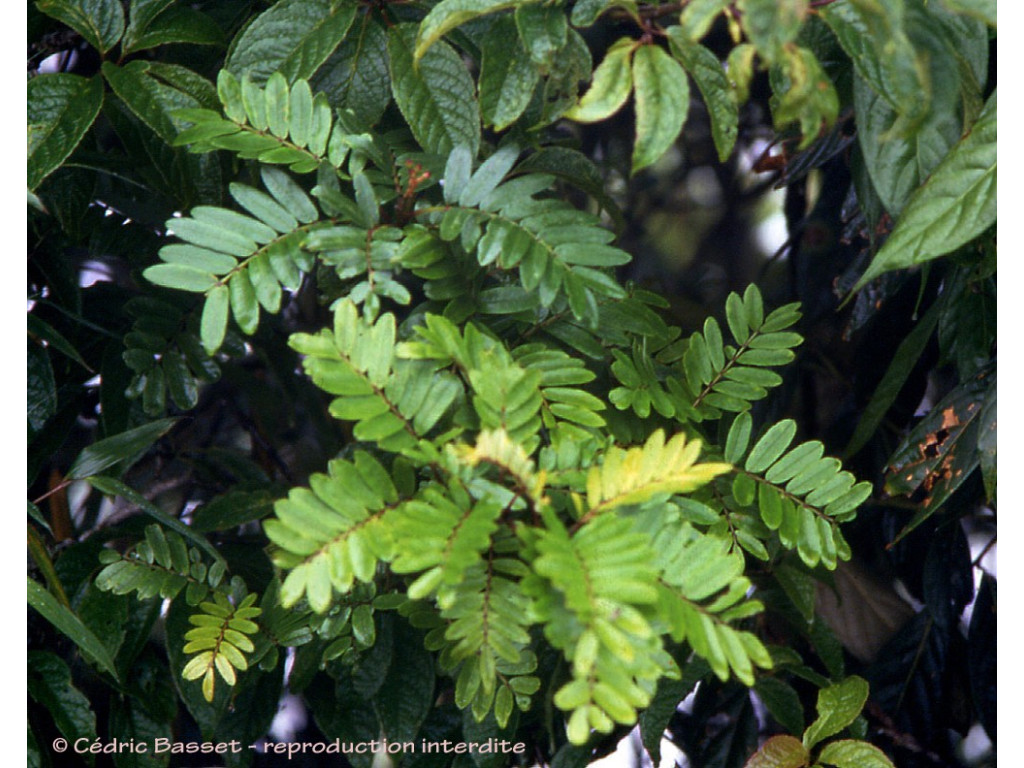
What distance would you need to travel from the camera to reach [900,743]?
2.58ft

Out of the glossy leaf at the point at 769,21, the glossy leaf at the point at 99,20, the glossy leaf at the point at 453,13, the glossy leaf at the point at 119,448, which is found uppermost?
the glossy leaf at the point at 769,21

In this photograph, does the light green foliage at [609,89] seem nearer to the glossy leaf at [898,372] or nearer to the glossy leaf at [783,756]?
the glossy leaf at [898,372]

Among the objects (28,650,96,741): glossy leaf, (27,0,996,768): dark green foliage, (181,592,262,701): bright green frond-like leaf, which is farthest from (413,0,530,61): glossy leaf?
(28,650,96,741): glossy leaf

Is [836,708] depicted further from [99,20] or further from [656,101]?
[99,20]

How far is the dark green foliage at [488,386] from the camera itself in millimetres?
463

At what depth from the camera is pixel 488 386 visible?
472mm

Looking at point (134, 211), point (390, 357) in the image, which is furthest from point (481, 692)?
point (134, 211)

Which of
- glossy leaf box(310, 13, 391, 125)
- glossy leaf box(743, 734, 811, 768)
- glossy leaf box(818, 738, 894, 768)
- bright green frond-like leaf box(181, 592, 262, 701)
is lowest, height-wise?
glossy leaf box(743, 734, 811, 768)

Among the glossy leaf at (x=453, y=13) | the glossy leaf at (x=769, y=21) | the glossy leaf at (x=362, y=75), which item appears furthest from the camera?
the glossy leaf at (x=362, y=75)

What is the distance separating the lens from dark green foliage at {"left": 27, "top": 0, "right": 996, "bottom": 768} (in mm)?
463

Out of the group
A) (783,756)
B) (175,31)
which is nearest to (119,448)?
(175,31)

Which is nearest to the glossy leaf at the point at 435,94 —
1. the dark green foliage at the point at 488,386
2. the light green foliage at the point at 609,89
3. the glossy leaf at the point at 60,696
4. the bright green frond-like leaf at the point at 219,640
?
the dark green foliage at the point at 488,386

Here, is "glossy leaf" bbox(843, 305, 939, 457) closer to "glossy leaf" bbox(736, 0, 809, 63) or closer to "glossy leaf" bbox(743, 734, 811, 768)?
"glossy leaf" bbox(743, 734, 811, 768)

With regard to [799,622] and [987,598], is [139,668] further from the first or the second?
[987,598]
